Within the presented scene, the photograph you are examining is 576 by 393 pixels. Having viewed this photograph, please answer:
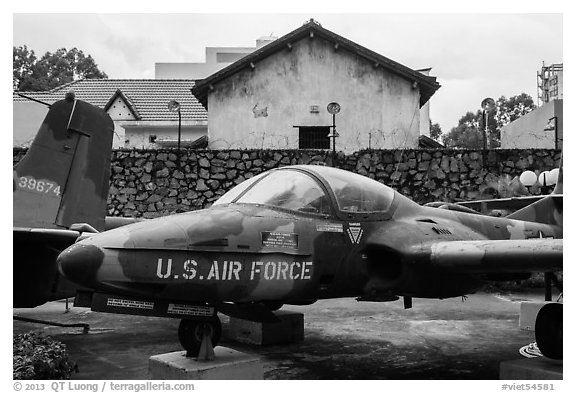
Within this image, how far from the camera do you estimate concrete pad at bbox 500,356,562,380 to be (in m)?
5.83

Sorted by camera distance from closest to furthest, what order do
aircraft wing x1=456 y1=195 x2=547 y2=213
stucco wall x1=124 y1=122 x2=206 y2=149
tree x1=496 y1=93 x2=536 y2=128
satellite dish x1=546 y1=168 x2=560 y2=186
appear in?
aircraft wing x1=456 y1=195 x2=547 y2=213 → satellite dish x1=546 y1=168 x2=560 y2=186 → stucco wall x1=124 y1=122 x2=206 y2=149 → tree x1=496 y1=93 x2=536 y2=128

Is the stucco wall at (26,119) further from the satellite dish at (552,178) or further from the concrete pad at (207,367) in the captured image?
the concrete pad at (207,367)

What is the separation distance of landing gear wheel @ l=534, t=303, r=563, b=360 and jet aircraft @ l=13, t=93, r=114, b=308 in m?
5.71

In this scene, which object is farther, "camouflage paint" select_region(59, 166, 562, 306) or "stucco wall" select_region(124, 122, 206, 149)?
"stucco wall" select_region(124, 122, 206, 149)

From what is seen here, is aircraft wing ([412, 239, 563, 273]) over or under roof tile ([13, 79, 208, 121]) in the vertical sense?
under

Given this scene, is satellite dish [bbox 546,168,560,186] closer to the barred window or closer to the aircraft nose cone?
the barred window

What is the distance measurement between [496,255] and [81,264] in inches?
162

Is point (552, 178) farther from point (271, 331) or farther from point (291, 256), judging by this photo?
point (291, 256)

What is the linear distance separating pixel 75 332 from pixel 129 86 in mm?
21756

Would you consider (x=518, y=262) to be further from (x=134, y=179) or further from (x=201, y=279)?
(x=134, y=179)

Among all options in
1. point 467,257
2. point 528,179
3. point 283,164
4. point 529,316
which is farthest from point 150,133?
point 467,257

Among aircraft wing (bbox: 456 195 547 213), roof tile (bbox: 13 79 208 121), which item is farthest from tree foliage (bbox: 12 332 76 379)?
roof tile (bbox: 13 79 208 121)

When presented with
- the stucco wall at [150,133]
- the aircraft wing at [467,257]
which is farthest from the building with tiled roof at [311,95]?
the aircraft wing at [467,257]

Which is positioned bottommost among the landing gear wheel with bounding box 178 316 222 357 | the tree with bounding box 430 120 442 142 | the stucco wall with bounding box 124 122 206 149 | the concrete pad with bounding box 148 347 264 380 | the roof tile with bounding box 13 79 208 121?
the concrete pad with bounding box 148 347 264 380
